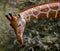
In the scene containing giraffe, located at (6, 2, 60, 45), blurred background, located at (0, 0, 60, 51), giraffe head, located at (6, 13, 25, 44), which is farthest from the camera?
blurred background, located at (0, 0, 60, 51)

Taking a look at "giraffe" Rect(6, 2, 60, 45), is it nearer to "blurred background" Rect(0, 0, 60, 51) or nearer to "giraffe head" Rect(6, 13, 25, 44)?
"giraffe head" Rect(6, 13, 25, 44)

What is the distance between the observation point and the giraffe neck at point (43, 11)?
192 centimetres

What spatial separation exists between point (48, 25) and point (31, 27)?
0.19 m

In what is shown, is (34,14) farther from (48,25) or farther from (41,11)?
(48,25)

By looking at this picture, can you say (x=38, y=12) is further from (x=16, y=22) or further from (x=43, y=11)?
(x=16, y=22)

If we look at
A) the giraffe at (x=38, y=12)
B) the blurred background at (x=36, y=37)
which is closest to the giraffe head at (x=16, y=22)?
the giraffe at (x=38, y=12)

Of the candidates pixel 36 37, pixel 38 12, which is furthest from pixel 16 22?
pixel 36 37

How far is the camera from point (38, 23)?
8.05 ft

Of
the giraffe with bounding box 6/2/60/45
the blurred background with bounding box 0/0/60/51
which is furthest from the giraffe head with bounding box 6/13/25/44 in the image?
the blurred background with bounding box 0/0/60/51

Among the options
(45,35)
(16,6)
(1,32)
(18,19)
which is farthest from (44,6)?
(16,6)

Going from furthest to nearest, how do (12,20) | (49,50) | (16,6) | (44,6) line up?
(16,6) → (49,50) → (44,6) → (12,20)

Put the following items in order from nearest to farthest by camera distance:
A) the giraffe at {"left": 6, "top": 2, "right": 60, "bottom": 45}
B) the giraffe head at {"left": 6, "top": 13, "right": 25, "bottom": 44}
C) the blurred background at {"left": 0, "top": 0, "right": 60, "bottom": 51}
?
the giraffe head at {"left": 6, "top": 13, "right": 25, "bottom": 44}
the giraffe at {"left": 6, "top": 2, "right": 60, "bottom": 45}
the blurred background at {"left": 0, "top": 0, "right": 60, "bottom": 51}

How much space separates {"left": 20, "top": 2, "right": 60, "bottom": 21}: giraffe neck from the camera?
1.92 meters

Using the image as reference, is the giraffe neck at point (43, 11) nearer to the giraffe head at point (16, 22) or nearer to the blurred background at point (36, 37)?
the giraffe head at point (16, 22)
